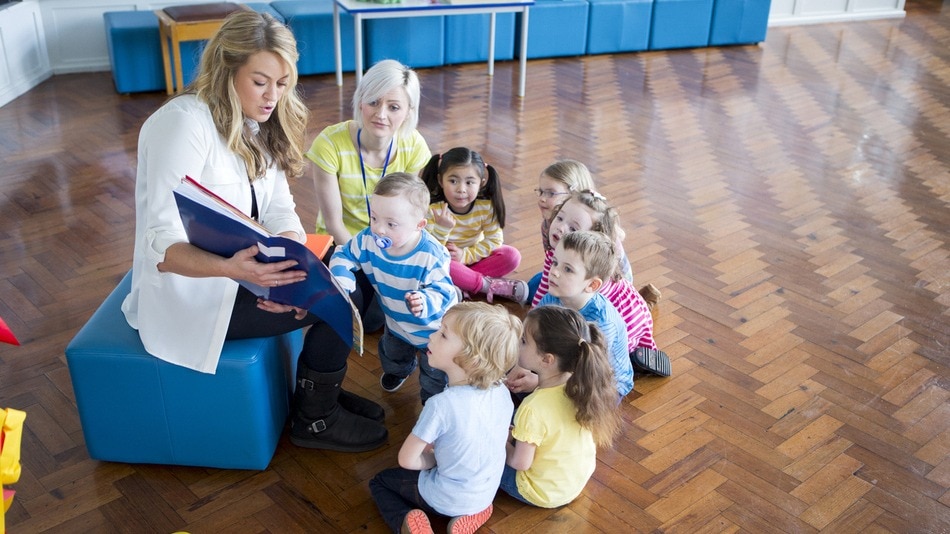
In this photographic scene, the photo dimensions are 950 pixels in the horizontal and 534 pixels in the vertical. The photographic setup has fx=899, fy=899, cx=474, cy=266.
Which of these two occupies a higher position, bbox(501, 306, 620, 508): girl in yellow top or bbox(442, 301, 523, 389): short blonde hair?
bbox(442, 301, 523, 389): short blonde hair

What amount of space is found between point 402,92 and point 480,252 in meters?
0.80

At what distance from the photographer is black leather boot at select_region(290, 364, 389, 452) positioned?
8.84ft

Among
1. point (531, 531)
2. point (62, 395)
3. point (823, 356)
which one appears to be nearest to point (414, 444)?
point (531, 531)

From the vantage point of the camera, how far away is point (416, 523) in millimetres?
2377

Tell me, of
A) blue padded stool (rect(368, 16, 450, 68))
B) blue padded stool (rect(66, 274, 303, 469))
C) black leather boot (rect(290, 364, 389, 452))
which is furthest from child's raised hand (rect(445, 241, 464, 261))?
blue padded stool (rect(368, 16, 450, 68))

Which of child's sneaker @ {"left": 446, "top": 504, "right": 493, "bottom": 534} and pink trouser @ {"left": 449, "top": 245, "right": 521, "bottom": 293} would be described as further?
pink trouser @ {"left": 449, "top": 245, "right": 521, "bottom": 293}

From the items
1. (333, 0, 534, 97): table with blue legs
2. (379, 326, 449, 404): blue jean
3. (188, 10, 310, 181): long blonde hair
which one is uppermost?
(188, 10, 310, 181): long blonde hair

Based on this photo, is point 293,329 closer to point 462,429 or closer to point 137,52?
point 462,429

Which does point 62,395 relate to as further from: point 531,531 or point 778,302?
point 778,302

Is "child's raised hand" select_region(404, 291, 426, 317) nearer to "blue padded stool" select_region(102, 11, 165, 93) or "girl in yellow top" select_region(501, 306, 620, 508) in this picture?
"girl in yellow top" select_region(501, 306, 620, 508)

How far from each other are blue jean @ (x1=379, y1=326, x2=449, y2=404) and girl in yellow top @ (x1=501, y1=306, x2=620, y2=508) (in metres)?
0.39

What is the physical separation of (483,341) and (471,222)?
4.54ft

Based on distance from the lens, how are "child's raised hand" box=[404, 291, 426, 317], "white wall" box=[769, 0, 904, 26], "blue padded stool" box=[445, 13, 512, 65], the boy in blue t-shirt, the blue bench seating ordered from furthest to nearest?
1. "white wall" box=[769, 0, 904, 26]
2. "blue padded stool" box=[445, 13, 512, 65]
3. the blue bench seating
4. the boy in blue t-shirt
5. "child's raised hand" box=[404, 291, 426, 317]

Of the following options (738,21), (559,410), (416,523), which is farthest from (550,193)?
(738,21)
